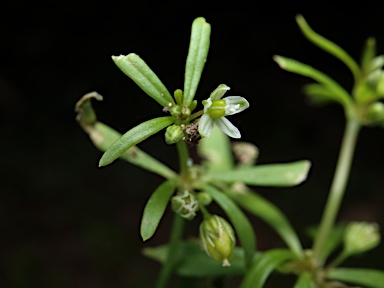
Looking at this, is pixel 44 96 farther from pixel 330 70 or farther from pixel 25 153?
pixel 330 70

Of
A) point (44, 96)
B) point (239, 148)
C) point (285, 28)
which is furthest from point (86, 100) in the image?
point (285, 28)

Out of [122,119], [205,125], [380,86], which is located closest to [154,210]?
[205,125]

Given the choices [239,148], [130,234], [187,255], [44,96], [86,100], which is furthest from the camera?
[44,96]

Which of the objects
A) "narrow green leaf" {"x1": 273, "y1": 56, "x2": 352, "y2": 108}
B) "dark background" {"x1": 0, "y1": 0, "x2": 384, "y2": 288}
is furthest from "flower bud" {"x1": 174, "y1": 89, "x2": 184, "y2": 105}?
"dark background" {"x1": 0, "y1": 0, "x2": 384, "y2": 288}

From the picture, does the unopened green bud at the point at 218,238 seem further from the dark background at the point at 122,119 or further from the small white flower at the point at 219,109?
the dark background at the point at 122,119

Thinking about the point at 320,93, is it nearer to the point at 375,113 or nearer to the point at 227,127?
the point at 375,113
